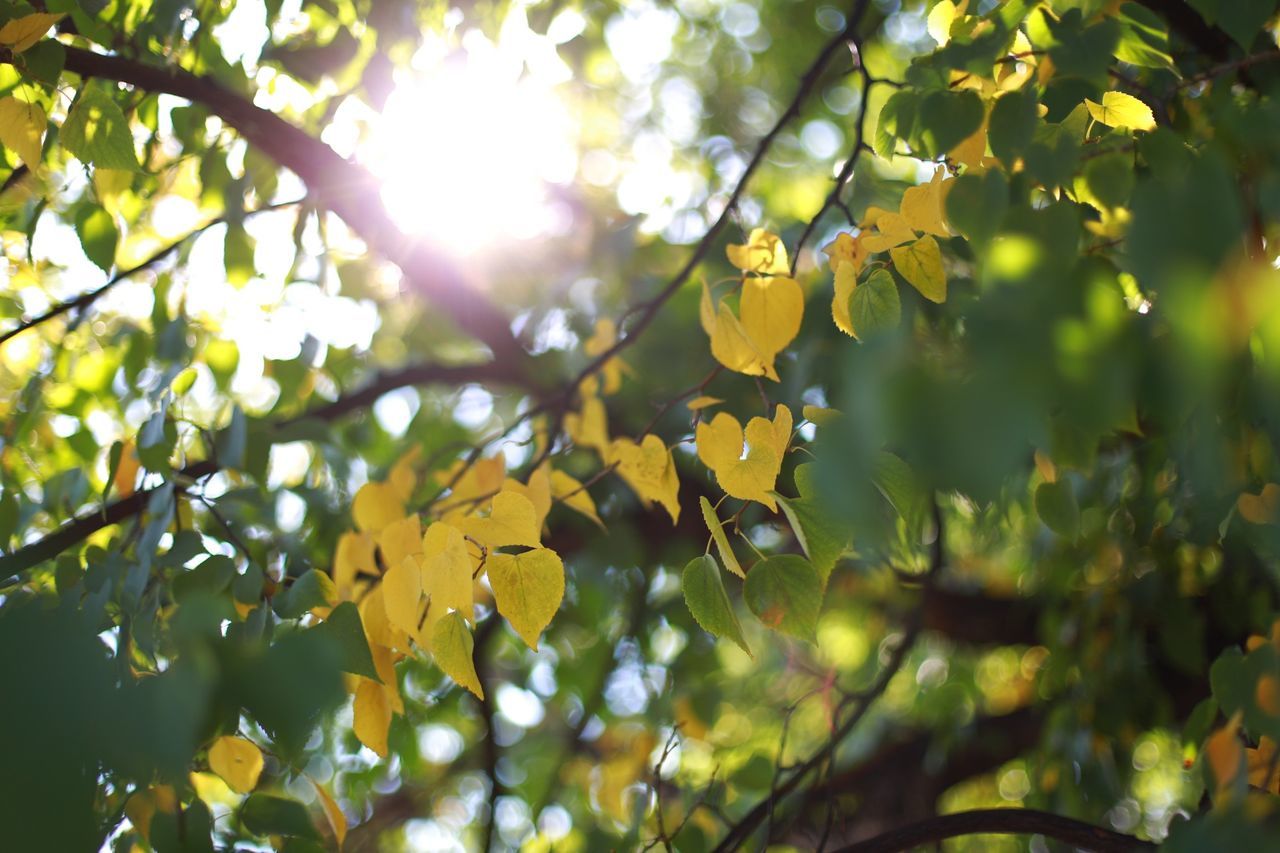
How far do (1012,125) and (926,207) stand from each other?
8cm

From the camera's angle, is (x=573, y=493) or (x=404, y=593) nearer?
(x=404, y=593)

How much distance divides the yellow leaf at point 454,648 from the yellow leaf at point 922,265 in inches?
16.3

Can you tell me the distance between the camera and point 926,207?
24.6 inches

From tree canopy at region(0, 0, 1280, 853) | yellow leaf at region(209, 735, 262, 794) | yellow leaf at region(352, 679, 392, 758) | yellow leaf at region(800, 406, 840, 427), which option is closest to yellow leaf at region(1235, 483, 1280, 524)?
tree canopy at region(0, 0, 1280, 853)

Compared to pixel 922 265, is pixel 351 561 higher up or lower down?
lower down

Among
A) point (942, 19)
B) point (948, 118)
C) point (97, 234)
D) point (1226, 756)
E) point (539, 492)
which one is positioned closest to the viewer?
point (1226, 756)

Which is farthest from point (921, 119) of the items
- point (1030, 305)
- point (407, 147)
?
point (407, 147)

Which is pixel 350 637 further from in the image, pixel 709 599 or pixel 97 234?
pixel 97 234

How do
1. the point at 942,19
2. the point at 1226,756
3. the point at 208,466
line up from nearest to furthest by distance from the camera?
1. the point at 1226,756
2. the point at 942,19
3. the point at 208,466

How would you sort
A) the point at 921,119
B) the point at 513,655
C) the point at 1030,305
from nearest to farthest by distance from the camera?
the point at 1030,305 → the point at 921,119 → the point at 513,655

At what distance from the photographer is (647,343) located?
5.22 feet

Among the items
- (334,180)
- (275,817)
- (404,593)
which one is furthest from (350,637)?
(334,180)

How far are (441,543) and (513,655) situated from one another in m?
1.49

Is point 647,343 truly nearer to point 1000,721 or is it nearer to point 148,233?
point 148,233
